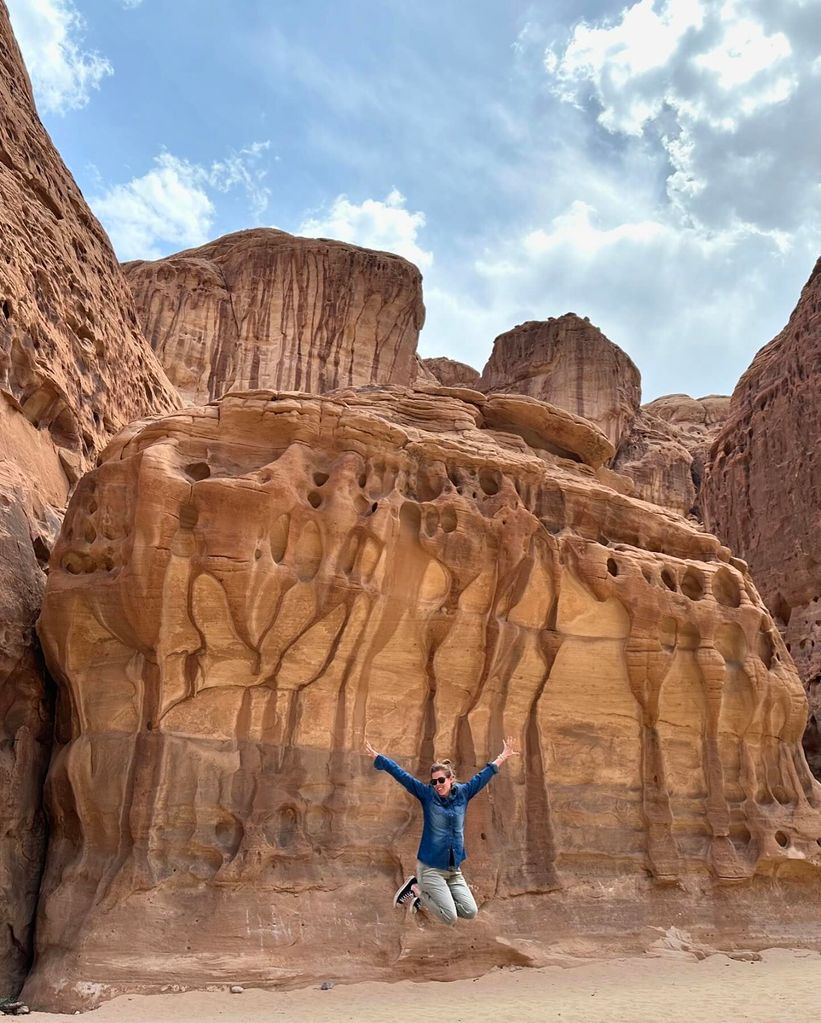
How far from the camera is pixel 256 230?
3384 cm

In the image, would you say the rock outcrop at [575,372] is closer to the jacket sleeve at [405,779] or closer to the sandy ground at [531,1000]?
the sandy ground at [531,1000]

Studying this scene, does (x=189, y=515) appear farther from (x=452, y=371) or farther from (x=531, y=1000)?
(x=452, y=371)

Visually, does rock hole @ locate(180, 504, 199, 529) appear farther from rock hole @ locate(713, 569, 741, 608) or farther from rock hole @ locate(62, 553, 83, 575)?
rock hole @ locate(713, 569, 741, 608)

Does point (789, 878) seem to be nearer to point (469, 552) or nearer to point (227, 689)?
point (469, 552)

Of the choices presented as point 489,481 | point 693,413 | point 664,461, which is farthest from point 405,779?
point 693,413

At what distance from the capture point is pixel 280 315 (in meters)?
31.4

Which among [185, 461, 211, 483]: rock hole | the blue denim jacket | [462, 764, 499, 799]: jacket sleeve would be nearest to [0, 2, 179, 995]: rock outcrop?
[185, 461, 211, 483]: rock hole

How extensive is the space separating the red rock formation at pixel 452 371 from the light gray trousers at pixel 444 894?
40.5m

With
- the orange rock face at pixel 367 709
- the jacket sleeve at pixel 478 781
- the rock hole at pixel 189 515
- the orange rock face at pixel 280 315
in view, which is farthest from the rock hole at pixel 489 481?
the orange rock face at pixel 280 315

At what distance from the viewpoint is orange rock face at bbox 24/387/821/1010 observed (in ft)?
30.2

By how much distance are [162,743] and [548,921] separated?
5.14 meters

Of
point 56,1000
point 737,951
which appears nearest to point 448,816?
point 56,1000

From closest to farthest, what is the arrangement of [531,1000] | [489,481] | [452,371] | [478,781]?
[478,781]
[531,1000]
[489,481]
[452,371]

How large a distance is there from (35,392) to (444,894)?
10.4 meters
